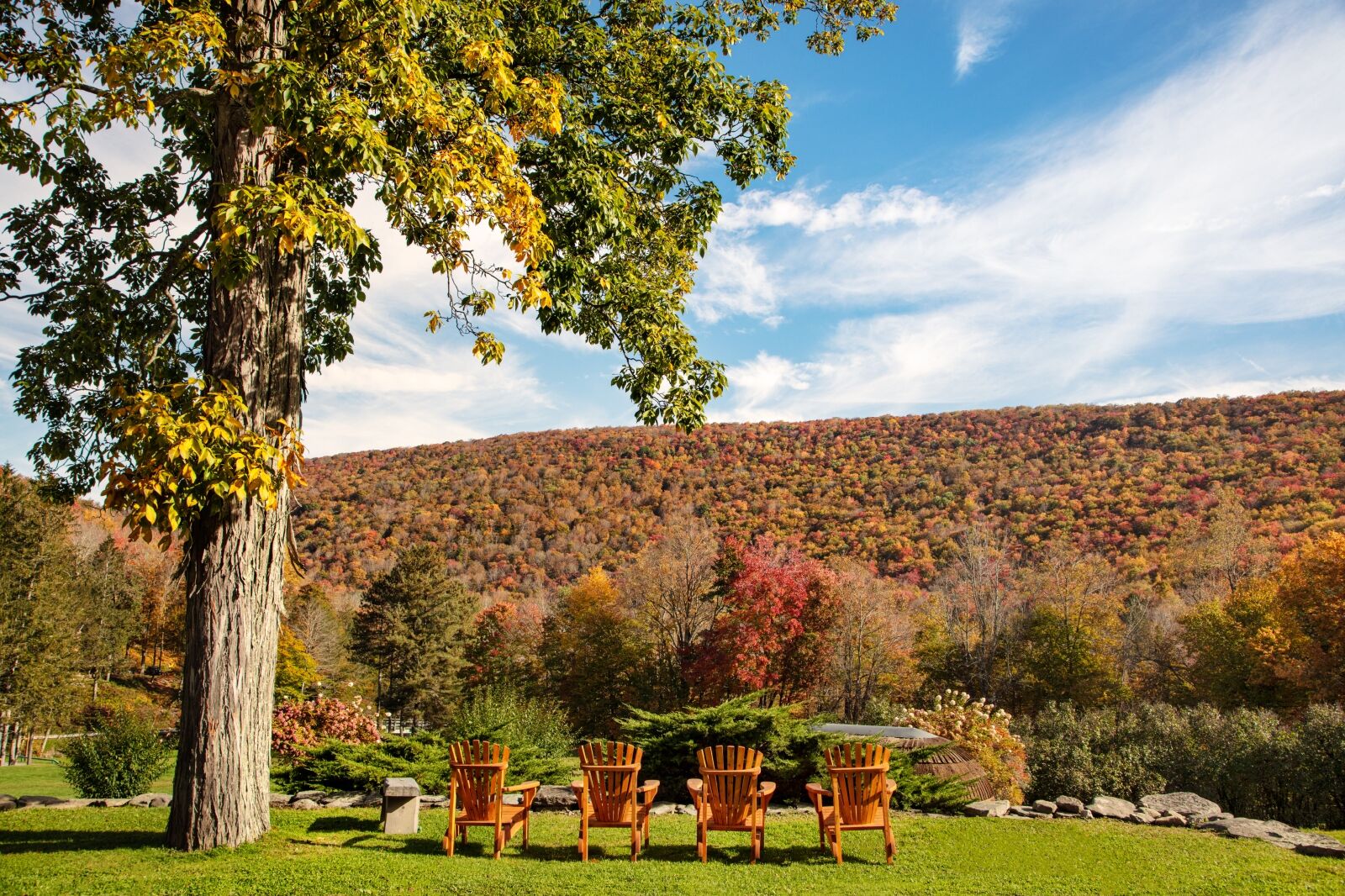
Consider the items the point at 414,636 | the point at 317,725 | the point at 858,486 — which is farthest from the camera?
the point at 858,486

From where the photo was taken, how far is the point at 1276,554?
3119cm

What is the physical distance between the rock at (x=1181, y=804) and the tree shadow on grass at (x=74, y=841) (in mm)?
9167

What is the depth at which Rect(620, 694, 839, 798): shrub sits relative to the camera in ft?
27.0

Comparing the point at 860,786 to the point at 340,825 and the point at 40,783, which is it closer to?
the point at 340,825

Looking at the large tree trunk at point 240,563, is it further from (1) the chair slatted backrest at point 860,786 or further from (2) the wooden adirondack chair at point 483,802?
(1) the chair slatted backrest at point 860,786

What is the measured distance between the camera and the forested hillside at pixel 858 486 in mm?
39500

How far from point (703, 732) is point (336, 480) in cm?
5490

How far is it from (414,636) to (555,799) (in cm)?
2647

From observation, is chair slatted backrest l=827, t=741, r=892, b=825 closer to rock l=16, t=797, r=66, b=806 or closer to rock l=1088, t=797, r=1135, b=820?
rock l=1088, t=797, r=1135, b=820

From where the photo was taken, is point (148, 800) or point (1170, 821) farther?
point (148, 800)

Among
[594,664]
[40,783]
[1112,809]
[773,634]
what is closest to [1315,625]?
[773,634]

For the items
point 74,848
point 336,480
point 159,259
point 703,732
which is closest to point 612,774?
point 703,732

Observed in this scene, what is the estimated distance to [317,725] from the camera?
1228cm

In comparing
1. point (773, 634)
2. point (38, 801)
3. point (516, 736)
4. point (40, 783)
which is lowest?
point (40, 783)
